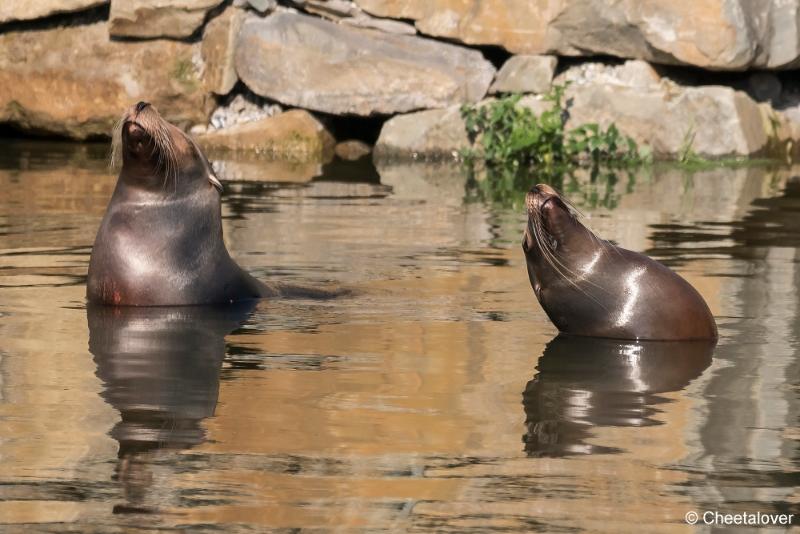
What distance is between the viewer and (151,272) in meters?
7.95

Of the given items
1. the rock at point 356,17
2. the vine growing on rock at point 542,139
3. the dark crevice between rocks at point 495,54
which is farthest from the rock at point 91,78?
the vine growing on rock at point 542,139

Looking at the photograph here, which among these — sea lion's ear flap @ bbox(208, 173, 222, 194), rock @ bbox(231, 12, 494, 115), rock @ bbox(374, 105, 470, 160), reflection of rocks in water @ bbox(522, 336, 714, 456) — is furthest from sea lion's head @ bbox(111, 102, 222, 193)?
rock @ bbox(374, 105, 470, 160)

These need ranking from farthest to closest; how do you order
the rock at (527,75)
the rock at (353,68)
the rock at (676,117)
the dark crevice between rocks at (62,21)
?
the dark crevice between rocks at (62,21) < the rock at (353,68) < the rock at (527,75) < the rock at (676,117)

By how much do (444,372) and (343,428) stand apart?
1.17 m

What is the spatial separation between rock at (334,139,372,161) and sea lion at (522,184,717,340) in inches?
391

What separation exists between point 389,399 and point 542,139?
1035 cm

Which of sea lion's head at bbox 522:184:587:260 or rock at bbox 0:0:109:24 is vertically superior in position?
rock at bbox 0:0:109:24

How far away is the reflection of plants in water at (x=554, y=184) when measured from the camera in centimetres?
1330

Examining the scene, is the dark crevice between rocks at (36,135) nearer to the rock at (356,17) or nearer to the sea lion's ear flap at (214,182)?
the rock at (356,17)

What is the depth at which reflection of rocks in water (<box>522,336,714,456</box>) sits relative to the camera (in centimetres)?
555

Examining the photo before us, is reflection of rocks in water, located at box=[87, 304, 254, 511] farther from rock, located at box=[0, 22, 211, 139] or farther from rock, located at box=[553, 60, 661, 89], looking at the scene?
rock, located at box=[0, 22, 211, 139]

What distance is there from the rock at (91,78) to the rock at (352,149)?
58.7 inches

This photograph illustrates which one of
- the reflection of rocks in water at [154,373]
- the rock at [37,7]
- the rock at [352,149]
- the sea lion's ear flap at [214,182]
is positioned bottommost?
the reflection of rocks in water at [154,373]

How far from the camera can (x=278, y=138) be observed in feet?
55.8
